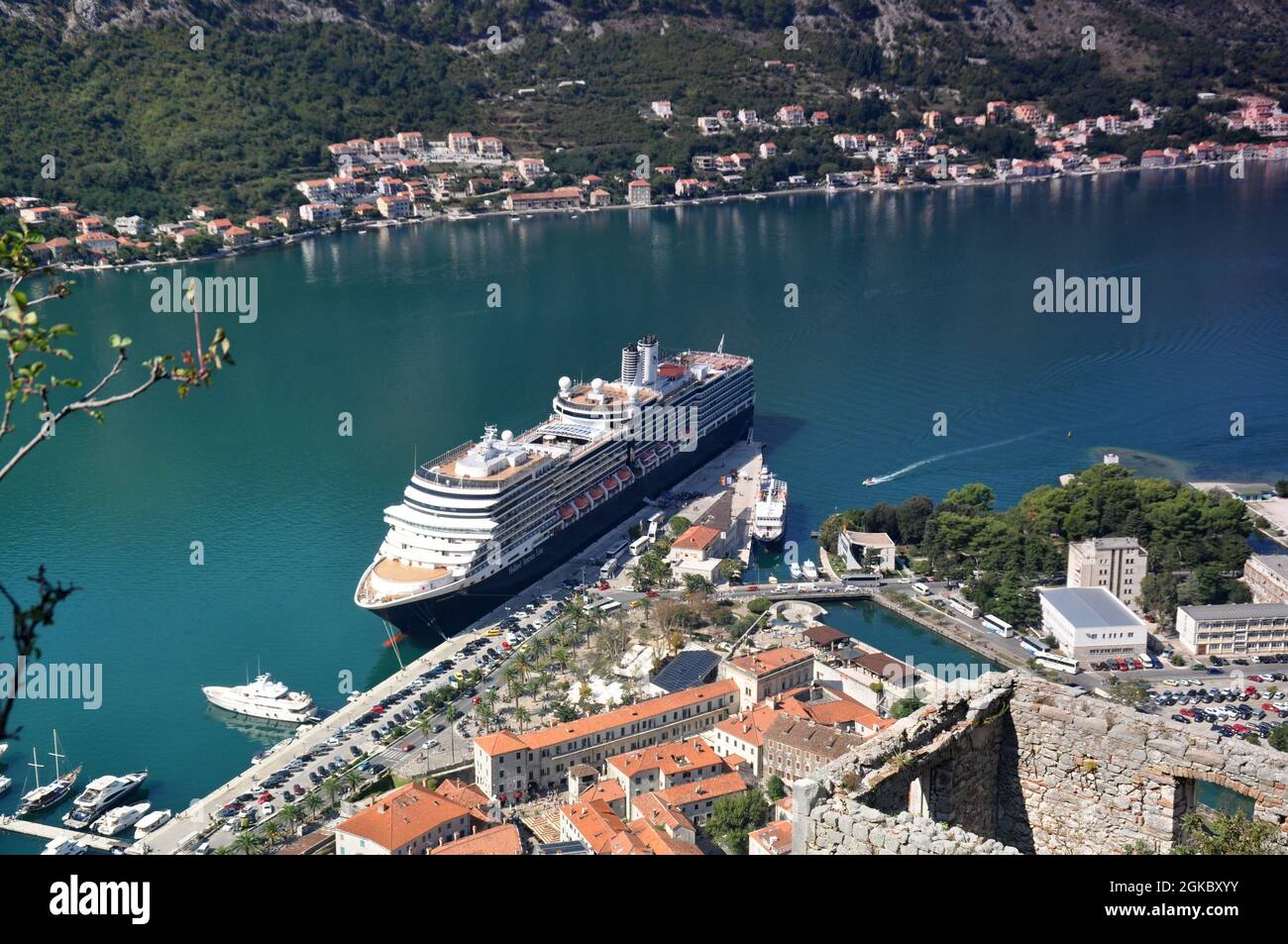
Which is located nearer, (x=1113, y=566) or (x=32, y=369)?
(x=32, y=369)

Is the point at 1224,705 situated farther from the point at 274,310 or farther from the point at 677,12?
the point at 677,12

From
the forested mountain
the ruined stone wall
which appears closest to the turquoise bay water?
the forested mountain

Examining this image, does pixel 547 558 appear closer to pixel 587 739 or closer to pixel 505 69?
pixel 587 739

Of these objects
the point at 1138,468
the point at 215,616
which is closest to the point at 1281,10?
the point at 1138,468

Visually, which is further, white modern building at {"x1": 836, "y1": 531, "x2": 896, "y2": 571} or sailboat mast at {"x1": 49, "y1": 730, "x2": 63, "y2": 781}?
white modern building at {"x1": 836, "y1": 531, "x2": 896, "y2": 571}

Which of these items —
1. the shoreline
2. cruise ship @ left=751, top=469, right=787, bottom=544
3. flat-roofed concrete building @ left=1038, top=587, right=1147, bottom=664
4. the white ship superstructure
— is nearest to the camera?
the white ship superstructure

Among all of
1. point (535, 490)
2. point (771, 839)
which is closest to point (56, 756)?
point (535, 490)

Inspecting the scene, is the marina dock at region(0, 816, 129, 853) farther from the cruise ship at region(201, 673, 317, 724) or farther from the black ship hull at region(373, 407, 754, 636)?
the black ship hull at region(373, 407, 754, 636)
